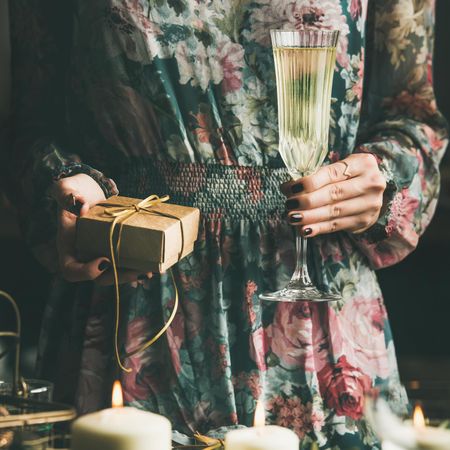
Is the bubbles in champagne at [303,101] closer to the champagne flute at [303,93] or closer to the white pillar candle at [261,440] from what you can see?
the champagne flute at [303,93]

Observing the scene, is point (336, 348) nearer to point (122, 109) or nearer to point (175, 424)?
point (175, 424)

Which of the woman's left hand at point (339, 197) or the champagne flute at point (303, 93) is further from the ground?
the champagne flute at point (303, 93)

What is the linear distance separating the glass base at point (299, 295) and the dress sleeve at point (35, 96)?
275mm

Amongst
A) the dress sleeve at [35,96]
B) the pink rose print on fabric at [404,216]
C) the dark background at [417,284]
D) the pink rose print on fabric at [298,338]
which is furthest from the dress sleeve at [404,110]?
the dark background at [417,284]

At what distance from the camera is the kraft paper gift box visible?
821 millimetres

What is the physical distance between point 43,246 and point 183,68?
10.5 inches

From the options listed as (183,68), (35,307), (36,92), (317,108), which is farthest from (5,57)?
(317,108)

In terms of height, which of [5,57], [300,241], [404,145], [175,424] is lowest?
[175,424]

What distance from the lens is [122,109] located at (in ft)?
3.23

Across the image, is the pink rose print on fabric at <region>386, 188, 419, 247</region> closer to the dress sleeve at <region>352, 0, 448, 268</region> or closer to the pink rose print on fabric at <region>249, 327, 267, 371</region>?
the dress sleeve at <region>352, 0, 448, 268</region>

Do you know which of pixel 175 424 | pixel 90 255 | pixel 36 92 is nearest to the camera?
pixel 90 255

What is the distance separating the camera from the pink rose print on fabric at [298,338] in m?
0.99

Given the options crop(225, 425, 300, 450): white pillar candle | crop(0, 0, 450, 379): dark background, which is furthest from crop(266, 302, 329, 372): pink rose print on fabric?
crop(0, 0, 450, 379): dark background

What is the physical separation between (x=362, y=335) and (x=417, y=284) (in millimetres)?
1318
